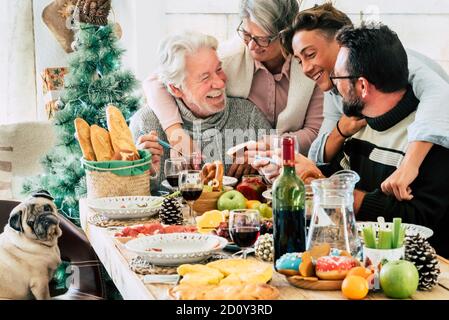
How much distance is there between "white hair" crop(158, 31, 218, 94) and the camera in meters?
3.19

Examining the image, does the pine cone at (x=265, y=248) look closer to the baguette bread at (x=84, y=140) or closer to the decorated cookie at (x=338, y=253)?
the decorated cookie at (x=338, y=253)

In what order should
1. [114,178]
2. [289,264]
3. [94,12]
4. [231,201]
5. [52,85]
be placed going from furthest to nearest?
[52,85], [94,12], [114,178], [231,201], [289,264]

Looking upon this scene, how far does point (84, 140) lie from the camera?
2650mm

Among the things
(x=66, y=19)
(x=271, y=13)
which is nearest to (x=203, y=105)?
(x=271, y=13)

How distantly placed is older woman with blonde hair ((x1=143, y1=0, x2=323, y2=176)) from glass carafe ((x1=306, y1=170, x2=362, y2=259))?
1.57m

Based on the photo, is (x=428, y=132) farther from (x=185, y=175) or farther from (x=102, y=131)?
(x=102, y=131)

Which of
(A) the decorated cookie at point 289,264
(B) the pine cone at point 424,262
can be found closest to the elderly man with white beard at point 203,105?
(A) the decorated cookie at point 289,264

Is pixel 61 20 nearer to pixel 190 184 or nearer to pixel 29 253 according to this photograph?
pixel 29 253

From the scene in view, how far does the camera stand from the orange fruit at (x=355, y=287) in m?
1.49

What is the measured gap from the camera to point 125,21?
3.69m

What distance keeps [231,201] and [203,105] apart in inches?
43.4

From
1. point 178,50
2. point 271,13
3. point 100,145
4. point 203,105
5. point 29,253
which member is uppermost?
point 271,13

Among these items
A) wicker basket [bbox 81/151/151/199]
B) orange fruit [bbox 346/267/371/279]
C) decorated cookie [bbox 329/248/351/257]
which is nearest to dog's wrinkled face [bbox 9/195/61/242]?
wicker basket [bbox 81/151/151/199]

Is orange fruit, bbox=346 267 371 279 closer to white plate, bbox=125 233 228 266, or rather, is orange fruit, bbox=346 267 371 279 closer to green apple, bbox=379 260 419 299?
green apple, bbox=379 260 419 299
